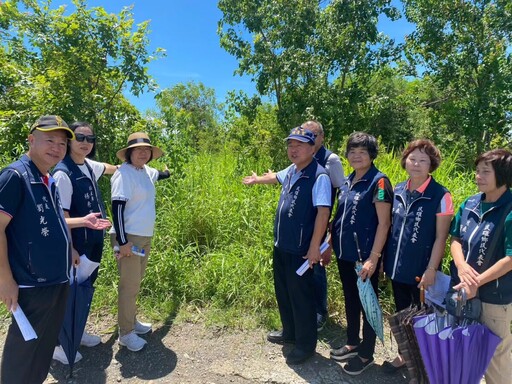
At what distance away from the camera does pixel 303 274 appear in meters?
2.93

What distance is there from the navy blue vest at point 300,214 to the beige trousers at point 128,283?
1258mm

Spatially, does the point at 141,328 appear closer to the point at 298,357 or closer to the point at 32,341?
the point at 32,341

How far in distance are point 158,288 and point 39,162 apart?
2285 mm

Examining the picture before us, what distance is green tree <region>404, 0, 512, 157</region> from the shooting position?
6.78m

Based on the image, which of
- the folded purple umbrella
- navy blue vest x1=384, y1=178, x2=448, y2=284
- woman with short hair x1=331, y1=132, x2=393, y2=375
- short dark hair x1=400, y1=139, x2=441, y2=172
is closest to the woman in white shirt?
woman with short hair x1=331, y1=132, x2=393, y2=375

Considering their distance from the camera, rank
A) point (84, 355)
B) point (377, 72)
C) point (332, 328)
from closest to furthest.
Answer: point (84, 355) → point (332, 328) → point (377, 72)

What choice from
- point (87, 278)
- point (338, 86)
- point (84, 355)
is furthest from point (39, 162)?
point (338, 86)

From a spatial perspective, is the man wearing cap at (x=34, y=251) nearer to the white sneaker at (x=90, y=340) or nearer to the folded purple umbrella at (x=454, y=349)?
Answer: the white sneaker at (x=90, y=340)

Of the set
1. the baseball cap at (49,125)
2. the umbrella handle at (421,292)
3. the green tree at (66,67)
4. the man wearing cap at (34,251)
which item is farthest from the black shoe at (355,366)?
the green tree at (66,67)

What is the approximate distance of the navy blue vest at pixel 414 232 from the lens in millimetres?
2529

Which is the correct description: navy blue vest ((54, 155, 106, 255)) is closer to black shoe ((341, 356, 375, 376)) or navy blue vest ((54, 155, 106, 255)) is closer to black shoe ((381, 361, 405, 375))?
black shoe ((341, 356, 375, 376))

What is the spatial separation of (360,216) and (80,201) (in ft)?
7.07

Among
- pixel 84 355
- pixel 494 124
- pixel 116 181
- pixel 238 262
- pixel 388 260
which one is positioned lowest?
pixel 84 355

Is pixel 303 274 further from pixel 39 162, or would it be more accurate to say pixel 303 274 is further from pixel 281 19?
pixel 281 19
